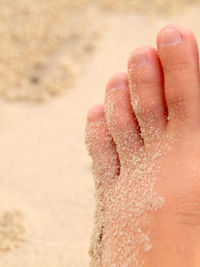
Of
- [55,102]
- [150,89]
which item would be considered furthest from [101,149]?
[55,102]

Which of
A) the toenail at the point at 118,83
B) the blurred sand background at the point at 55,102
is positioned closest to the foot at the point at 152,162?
the toenail at the point at 118,83

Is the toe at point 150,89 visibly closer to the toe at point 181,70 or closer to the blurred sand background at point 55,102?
the toe at point 181,70

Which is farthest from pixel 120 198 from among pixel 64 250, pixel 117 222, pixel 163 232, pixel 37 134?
pixel 37 134

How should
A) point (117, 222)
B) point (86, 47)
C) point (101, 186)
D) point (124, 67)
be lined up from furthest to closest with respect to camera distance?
point (86, 47), point (124, 67), point (101, 186), point (117, 222)

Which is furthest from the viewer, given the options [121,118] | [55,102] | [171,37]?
[55,102]

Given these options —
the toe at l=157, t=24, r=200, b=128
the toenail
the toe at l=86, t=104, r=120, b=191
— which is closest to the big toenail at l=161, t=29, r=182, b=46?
the toe at l=157, t=24, r=200, b=128

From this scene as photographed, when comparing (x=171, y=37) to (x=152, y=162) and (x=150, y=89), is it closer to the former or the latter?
(x=150, y=89)

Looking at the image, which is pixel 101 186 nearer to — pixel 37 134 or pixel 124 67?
pixel 37 134

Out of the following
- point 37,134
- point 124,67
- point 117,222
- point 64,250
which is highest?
point 124,67
